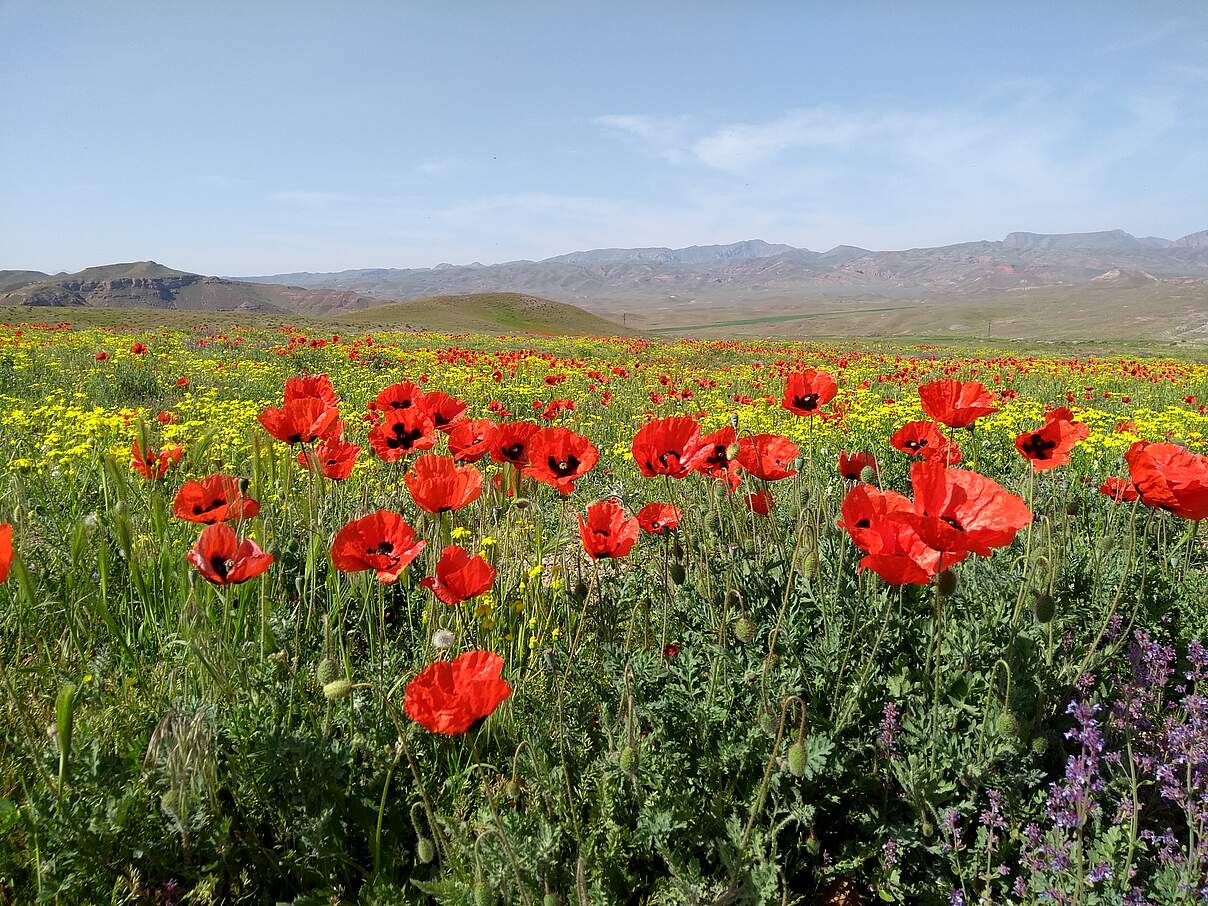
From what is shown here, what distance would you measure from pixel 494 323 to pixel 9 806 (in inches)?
2406

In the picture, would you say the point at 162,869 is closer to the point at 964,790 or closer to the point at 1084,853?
the point at 964,790

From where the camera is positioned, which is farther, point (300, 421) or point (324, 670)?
point (300, 421)

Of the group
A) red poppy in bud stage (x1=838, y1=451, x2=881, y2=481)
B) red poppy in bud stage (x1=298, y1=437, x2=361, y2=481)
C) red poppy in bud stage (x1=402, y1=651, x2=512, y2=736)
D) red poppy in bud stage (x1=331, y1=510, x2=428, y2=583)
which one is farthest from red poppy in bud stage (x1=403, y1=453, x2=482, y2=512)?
red poppy in bud stage (x1=838, y1=451, x2=881, y2=481)

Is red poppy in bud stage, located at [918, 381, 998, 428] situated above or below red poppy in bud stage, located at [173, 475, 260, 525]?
above

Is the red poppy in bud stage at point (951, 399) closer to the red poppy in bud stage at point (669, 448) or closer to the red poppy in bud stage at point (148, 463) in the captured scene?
the red poppy in bud stage at point (669, 448)

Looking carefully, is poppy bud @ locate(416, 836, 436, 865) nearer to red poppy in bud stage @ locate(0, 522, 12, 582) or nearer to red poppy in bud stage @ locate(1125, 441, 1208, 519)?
red poppy in bud stage @ locate(0, 522, 12, 582)

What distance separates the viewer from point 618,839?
1715mm

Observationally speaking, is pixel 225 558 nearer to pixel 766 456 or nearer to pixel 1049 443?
pixel 766 456

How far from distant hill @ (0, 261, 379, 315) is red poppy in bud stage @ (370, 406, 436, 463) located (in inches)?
6194

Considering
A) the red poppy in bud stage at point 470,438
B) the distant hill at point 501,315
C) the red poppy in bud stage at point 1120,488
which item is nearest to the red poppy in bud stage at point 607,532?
the red poppy in bud stage at point 470,438

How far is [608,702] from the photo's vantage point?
217 cm

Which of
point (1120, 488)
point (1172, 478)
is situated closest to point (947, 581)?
point (1172, 478)

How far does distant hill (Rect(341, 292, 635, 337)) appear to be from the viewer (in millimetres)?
60103

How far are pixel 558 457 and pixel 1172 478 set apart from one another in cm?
192
